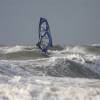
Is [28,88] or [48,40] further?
[48,40]

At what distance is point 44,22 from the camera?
35750mm

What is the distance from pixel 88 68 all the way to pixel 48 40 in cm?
1493

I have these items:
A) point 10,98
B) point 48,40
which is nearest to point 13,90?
point 10,98

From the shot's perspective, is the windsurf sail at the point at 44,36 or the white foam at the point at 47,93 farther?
the windsurf sail at the point at 44,36

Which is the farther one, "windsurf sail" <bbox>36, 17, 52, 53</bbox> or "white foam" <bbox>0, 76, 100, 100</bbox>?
"windsurf sail" <bbox>36, 17, 52, 53</bbox>

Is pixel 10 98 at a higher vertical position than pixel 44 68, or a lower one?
higher

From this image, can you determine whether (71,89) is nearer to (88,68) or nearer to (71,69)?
(71,69)

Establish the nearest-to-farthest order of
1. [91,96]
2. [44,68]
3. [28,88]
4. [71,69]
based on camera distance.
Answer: [91,96] → [28,88] → [44,68] → [71,69]

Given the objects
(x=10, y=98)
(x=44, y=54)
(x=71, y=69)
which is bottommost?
(x=44, y=54)

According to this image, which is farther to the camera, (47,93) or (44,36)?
(44,36)

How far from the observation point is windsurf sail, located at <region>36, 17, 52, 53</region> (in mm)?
34719

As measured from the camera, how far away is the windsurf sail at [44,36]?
1367 inches

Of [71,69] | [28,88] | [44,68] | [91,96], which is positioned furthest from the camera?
[71,69]

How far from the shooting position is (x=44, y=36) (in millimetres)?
34750
